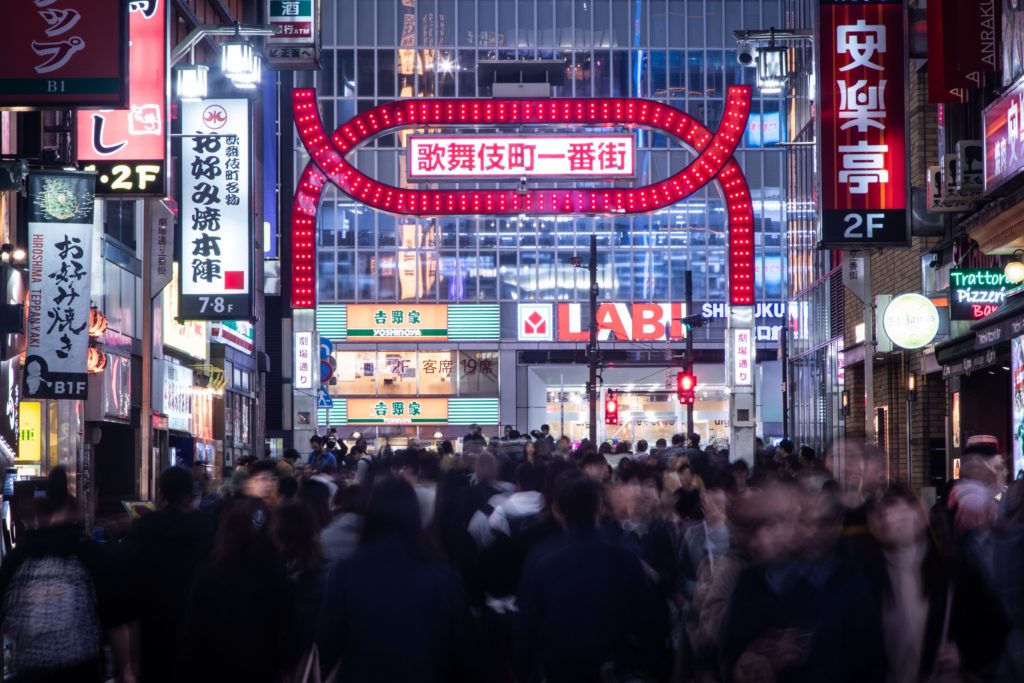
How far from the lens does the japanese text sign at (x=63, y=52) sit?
1397 cm

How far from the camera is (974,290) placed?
70.4ft

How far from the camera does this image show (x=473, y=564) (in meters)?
12.0

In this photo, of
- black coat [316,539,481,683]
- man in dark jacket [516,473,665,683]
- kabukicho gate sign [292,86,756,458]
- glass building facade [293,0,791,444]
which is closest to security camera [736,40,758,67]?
kabukicho gate sign [292,86,756,458]

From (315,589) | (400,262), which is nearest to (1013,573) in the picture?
(315,589)

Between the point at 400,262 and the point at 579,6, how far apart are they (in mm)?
14169

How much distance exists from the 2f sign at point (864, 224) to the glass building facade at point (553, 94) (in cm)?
4780

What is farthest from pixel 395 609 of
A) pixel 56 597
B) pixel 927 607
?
pixel 56 597

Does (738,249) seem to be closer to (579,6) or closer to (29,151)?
(29,151)

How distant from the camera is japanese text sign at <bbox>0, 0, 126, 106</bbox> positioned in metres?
14.0

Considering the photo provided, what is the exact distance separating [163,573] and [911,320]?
16.5m

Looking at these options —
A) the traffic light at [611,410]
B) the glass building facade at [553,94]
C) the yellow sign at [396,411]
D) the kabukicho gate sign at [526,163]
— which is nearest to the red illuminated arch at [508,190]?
the kabukicho gate sign at [526,163]

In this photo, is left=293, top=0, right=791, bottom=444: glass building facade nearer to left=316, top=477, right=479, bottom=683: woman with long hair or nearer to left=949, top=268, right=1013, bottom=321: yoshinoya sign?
left=949, top=268, right=1013, bottom=321: yoshinoya sign

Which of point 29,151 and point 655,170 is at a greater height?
point 655,170

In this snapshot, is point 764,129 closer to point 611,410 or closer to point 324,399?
point 611,410
